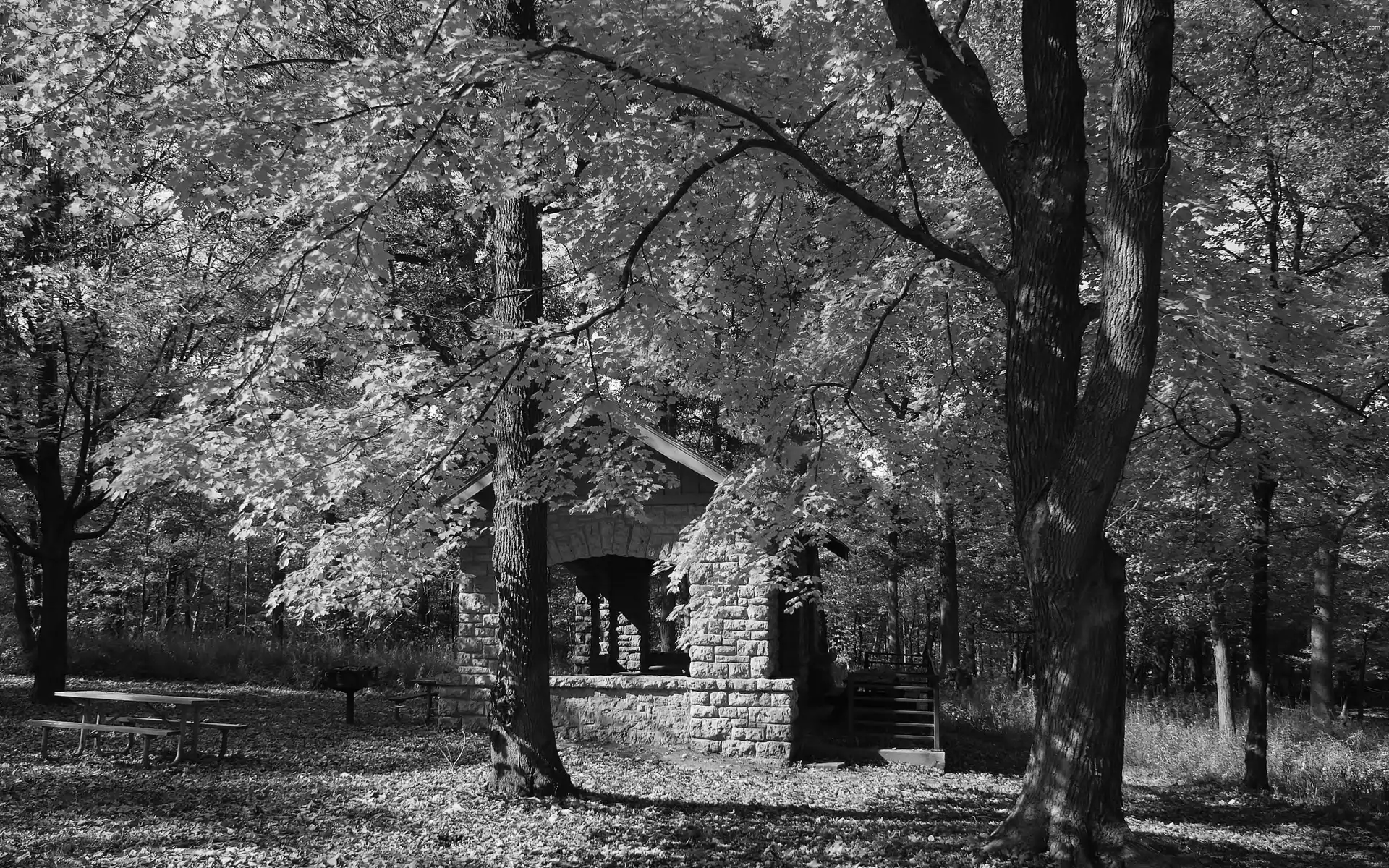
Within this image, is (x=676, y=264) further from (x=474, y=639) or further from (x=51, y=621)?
→ (x=51, y=621)

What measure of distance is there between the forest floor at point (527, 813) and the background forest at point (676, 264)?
5.68ft

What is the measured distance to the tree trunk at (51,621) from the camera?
13.9m

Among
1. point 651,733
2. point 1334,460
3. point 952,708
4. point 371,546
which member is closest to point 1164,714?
point 952,708

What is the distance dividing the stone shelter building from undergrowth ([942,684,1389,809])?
221 inches

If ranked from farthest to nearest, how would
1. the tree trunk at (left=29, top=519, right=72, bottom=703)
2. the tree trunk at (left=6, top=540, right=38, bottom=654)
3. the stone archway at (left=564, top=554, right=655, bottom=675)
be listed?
the tree trunk at (left=6, top=540, right=38, bottom=654), the stone archway at (left=564, top=554, right=655, bottom=675), the tree trunk at (left=29, top=519, right=72, bottom=703)

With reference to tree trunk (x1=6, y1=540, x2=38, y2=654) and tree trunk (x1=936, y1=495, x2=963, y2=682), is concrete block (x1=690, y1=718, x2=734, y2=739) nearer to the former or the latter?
tree trunk (x1=936, y1=495, x2=963, y2=682)

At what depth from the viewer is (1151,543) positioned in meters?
14.6

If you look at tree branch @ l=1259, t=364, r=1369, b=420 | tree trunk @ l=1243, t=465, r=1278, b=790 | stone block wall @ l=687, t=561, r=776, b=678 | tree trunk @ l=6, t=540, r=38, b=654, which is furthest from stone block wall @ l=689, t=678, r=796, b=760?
tree trunk @ l=6, t=540, r=38, b=654

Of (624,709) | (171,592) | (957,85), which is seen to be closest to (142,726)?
(624,709)

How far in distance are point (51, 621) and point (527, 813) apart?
10.1 metres

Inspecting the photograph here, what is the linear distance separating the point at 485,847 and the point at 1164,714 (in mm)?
14652

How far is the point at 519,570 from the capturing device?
8.80 meters

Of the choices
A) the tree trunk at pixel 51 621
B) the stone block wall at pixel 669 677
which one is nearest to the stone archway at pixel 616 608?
the stone block wall at pixel 669 677

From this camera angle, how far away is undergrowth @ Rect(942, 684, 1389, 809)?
1219 cm
